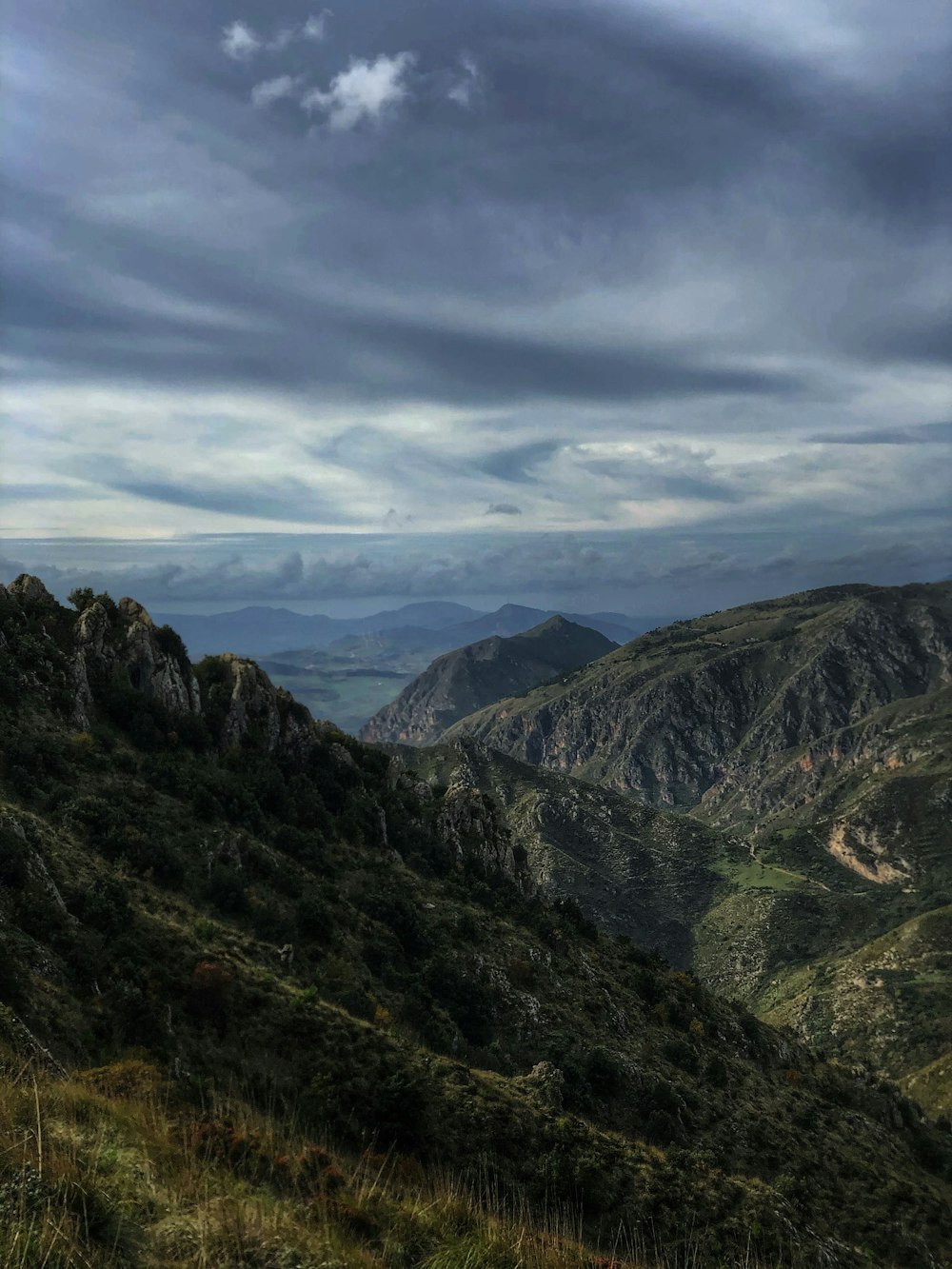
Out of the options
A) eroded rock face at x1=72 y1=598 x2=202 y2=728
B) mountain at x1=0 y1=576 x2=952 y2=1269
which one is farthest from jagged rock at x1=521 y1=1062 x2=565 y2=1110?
eroded rock face at x1=72 y1=598 x2=202 y2=728

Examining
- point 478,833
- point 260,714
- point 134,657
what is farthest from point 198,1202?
point 478,833

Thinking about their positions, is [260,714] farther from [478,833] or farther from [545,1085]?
[545,1085]

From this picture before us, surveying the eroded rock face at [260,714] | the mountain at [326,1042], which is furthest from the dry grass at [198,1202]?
the eroded rock face at [260,714]

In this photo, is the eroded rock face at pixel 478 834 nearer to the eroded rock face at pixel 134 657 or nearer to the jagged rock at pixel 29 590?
the eroded rock face at pixel 134 657

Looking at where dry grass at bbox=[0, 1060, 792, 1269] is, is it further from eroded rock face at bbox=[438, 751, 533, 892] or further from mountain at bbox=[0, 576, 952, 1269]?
eroded rock face at bbox=[438, 751, 533, 892]

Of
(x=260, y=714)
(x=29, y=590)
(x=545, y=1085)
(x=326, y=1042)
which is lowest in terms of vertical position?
(x=545, y=1085)

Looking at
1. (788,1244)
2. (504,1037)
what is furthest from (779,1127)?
(788,1244)

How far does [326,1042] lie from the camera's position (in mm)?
21828

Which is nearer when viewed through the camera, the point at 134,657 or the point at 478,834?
the point at 134,657

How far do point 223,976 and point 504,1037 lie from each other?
22.5 m

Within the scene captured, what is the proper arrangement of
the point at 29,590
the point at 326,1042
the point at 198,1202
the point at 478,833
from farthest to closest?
the point at 478,833, the point at 29,590, the point at 326,1042, the point at 198,1202

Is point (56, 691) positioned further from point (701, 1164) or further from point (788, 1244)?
point (788, 1244)

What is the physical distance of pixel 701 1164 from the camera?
26.2 metres

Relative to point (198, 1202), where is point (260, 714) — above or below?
below
